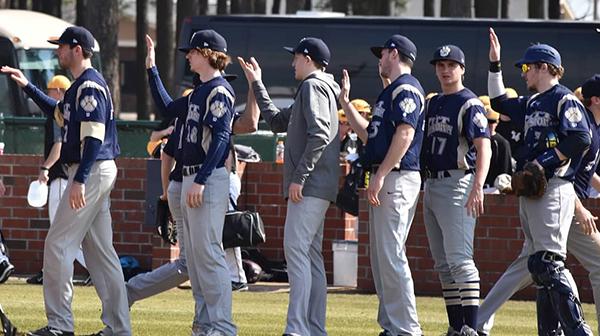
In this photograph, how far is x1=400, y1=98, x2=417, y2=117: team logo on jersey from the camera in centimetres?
1030

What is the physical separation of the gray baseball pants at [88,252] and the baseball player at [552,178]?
9.46ft

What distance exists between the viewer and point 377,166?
10.5 meters

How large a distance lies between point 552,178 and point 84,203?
3.21 meters

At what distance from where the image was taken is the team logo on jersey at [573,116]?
10.1 metres

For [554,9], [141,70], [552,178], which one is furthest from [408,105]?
[141,70]

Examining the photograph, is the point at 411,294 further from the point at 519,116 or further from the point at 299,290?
the point at 519,116

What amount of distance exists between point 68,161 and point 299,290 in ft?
6.08

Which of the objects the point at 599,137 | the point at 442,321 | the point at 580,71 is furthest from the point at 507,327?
the point at 580,71

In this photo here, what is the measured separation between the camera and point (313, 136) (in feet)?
34.2

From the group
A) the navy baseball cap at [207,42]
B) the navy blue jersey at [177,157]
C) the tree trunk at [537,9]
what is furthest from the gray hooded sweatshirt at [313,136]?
the tree trunk at [537,9]

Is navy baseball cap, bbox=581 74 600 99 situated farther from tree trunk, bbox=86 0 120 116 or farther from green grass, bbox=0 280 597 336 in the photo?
tree trunk, bbox=86 0 120 116

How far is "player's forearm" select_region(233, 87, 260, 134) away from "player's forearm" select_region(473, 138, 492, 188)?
5.29 ft

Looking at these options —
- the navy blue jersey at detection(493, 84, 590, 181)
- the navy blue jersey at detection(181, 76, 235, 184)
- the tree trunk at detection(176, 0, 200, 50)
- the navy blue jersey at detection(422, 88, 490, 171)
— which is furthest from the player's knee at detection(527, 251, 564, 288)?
the tree trunk at detection(176, 0, 200, 50)

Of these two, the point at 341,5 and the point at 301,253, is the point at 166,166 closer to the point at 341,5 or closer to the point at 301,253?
the point at 301,253
